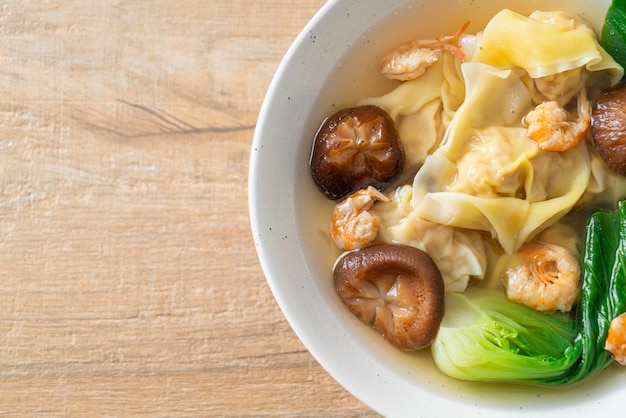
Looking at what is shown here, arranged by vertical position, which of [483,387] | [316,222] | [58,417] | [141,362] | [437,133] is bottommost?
[58,417]

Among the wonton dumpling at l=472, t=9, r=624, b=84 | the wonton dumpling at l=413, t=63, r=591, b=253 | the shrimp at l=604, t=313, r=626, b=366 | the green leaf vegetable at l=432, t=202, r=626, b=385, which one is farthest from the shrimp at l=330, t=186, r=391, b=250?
the shrimp at l=604, t=313, r=626, b=366

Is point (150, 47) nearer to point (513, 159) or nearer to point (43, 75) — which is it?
point (43, 75)

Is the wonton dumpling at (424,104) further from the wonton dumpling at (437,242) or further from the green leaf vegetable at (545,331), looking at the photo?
the green leaf vegetable at (545,331)

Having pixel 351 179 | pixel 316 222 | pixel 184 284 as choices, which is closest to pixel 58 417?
pixel 184 284

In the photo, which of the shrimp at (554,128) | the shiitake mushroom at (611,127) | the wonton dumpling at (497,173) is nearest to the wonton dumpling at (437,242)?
the wonton dumpling at (497,173)

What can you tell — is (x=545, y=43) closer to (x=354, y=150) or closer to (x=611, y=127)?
(x=611, y=127)

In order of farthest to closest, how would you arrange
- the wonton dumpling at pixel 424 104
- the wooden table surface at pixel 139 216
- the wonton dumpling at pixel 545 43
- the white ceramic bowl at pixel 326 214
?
the wooden table surface at pixel 139 216 → the wonton dumpling at pixel 424 104 → the wonton dumpling at pixel 545 43 → the white ceramic bowl at pixel 326 214
